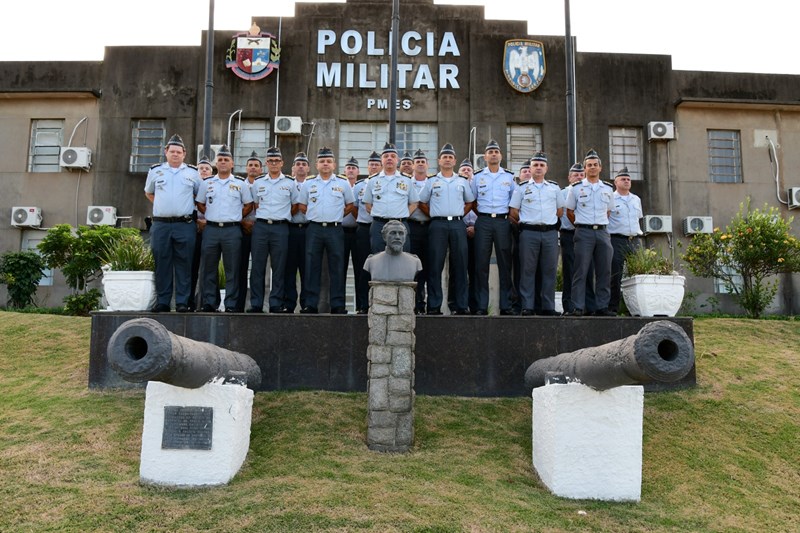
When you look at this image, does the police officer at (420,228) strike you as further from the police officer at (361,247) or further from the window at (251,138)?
the window at (251,138)

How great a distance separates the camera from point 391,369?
20.1ft

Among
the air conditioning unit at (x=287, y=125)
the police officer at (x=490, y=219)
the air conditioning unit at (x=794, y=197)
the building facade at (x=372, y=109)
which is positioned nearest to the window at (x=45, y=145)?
the building facade at (x=372, y=109)

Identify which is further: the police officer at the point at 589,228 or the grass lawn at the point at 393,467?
the police officer at the point at 589,228

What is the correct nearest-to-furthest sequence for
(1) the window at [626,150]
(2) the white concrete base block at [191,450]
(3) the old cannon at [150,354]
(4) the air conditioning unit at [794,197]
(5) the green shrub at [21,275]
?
(3) the old cannon at [150,354]
(2) the white concrete base block at [191,450]
(5) the green shrub at [21,275]
(4) the air conditioning unit at [794,197]
(1) the window at [626,150]

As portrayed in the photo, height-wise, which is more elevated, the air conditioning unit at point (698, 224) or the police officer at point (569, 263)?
the air conditioning unit at point (698, 224)

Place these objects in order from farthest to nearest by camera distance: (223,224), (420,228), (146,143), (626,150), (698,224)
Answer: (626,150)
(146,143)
(698,224)
(420,228)
(223,224)

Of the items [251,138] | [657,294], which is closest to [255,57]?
[251,138]

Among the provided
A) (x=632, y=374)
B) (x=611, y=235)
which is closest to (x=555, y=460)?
(x=632, y=374)

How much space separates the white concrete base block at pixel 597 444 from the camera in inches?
214

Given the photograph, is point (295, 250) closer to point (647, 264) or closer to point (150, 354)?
point (647, 264)

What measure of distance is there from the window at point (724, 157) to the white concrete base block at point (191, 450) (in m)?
14.0

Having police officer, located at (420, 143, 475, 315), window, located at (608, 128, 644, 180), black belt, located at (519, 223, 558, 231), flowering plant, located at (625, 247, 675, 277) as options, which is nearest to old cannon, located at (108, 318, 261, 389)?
police officer, located at (420, 143, 475, 315)

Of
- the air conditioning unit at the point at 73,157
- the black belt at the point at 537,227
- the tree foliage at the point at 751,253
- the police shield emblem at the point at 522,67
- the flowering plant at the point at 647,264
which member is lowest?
the flowering plant at the point at 647,264

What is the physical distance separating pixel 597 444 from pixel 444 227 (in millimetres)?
3224
